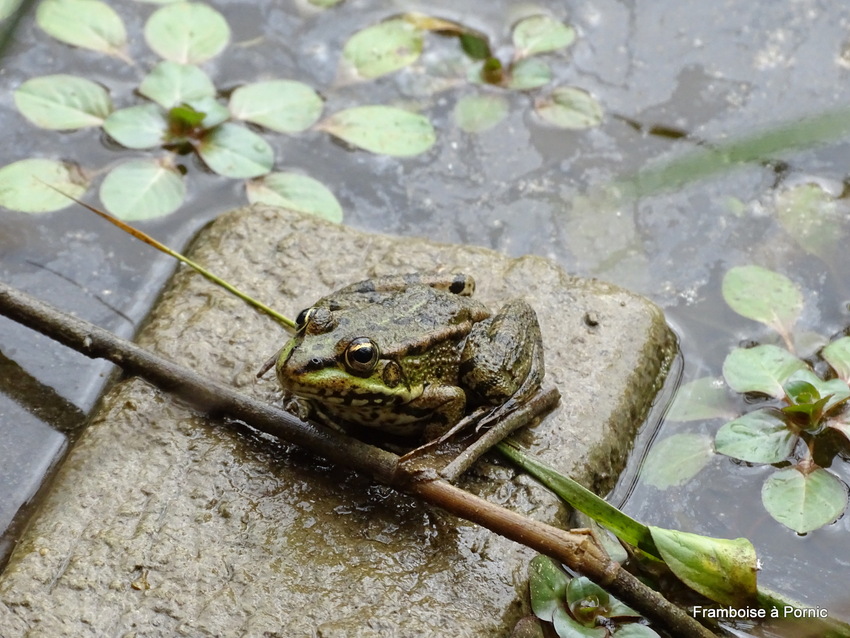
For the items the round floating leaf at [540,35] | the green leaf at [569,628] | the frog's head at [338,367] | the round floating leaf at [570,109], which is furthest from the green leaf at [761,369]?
the round floating leaf at [540,35]

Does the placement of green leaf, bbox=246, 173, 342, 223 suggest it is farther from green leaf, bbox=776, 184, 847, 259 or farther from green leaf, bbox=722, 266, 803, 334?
green leaf, bbox=776, 184, 847, 259

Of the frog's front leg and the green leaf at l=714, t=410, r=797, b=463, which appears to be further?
the green leaf at l=714, t=410, r=797, b=463

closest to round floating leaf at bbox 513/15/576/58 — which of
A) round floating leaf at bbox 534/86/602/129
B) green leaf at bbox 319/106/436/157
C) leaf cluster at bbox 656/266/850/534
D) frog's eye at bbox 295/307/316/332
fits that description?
round floating leaf at bbox 534/86/602/129

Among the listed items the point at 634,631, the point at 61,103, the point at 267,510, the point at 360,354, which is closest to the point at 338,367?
the point at 360,354

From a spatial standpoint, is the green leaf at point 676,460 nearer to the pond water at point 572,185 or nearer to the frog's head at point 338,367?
the pond water at point 572,185

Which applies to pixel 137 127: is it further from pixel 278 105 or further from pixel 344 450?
pixel 344 450

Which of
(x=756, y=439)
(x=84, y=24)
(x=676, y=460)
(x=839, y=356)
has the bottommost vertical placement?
(x=676, y=460)

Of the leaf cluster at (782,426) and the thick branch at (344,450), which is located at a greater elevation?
the thick branch at (344,450)
